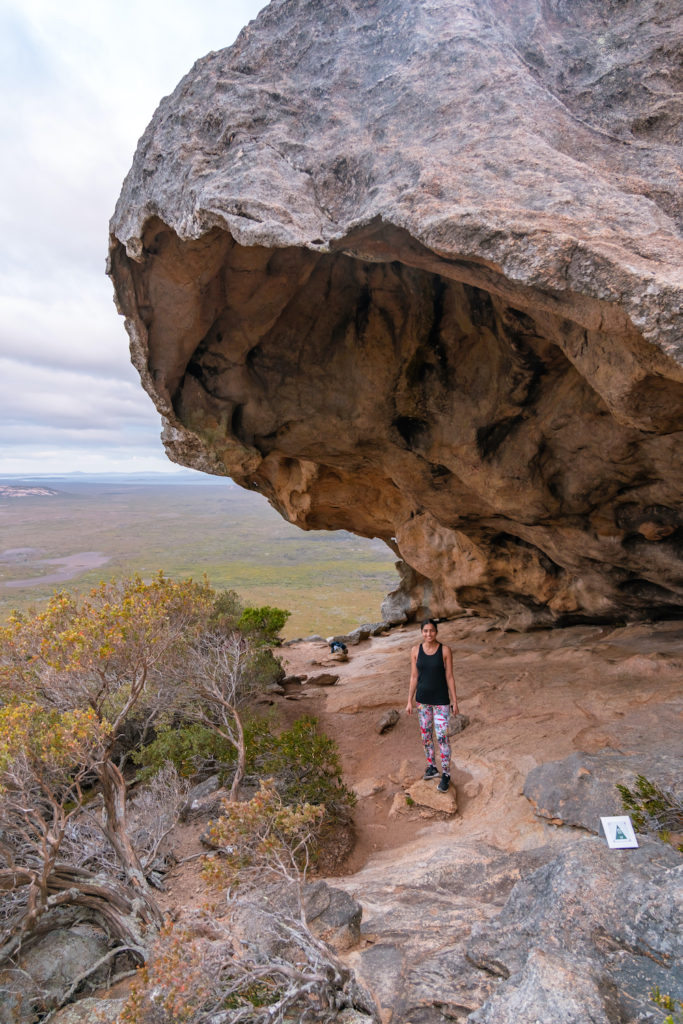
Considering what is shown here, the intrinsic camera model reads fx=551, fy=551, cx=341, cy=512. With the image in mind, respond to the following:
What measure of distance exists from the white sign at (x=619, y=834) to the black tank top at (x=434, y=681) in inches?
111

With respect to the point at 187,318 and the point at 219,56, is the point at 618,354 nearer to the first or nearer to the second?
the point at 187,318

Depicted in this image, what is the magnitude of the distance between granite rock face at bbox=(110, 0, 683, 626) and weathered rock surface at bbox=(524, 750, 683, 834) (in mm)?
4292

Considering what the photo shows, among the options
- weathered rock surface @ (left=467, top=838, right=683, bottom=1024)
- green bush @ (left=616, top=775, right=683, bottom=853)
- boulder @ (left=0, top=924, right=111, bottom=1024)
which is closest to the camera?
weathered rock surface @ (left=467, top=838, right=683, bottom=1024)

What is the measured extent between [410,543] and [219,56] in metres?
12.4

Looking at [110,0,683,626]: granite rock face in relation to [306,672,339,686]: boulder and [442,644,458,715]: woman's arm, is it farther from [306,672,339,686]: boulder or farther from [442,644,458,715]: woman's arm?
[306,672,339,686]: boulder

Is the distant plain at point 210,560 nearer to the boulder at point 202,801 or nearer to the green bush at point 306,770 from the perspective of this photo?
the boulder at point 202,801

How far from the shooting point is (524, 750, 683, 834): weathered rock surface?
21.6ft

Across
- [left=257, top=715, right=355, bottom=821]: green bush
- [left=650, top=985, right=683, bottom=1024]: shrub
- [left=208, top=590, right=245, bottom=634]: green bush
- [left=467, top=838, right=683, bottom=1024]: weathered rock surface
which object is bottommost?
[left=257, top=715, right=355, bottom=821]: green bush

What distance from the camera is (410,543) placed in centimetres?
1700

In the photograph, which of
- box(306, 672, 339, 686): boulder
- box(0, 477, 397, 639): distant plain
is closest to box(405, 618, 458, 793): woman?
box(306, 672, 339, 686): boulder

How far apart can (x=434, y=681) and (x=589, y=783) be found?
7.43 ft

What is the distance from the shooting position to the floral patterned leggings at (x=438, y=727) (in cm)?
798

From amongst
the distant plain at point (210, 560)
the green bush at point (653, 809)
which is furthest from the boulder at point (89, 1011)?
the distant plain at point (210, 560)

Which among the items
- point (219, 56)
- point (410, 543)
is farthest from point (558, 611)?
point (219, 56)
